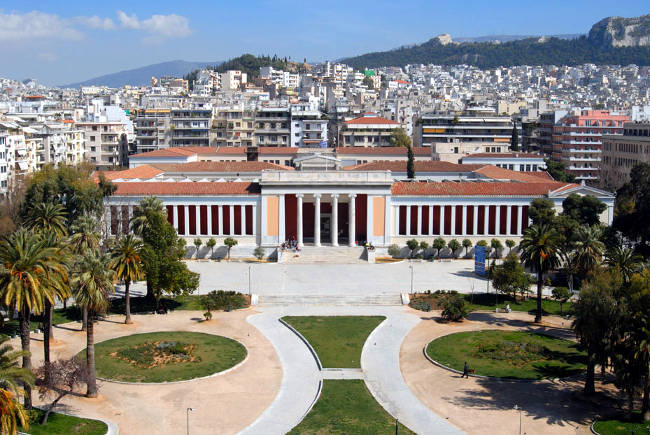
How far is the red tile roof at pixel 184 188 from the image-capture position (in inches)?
2810

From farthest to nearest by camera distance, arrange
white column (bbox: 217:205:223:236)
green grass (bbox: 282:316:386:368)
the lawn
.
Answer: white column (bbox: 217:205:223:236) → the lawn → green grass (bbox: 282:316:386:368)

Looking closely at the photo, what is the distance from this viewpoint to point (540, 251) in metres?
48.4

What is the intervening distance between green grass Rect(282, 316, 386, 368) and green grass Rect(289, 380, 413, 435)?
3663 millimetres

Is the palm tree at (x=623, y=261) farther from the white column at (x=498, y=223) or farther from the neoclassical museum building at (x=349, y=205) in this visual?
the neoclassical museum building at (x=349, y=205)

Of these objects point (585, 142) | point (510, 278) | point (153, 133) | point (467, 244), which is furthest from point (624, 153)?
point (153, 133)

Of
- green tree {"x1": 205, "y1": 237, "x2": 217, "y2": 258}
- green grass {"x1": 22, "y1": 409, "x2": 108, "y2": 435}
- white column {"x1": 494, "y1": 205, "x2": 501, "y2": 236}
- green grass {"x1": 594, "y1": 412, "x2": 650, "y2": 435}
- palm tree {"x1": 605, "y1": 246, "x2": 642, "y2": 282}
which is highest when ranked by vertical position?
palm tree {"x1": 605, "y1": 246, "x2": 642, "y2": 282}

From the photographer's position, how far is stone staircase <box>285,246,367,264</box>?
221 ft

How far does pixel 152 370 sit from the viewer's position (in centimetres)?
3862

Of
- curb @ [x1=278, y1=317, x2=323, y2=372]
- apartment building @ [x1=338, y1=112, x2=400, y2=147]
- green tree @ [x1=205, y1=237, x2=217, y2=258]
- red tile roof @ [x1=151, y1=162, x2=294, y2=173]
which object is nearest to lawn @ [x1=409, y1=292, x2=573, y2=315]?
curb @ [x1=278, y1=317, x2=323, y2=372]

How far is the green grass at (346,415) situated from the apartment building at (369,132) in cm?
9275

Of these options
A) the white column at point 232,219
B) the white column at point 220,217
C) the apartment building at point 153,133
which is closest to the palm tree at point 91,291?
the white column at point 220,217

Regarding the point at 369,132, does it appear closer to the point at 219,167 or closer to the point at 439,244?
the point at 219,167

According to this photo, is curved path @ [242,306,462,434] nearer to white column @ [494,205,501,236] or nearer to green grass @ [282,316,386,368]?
green grass @ [282,316,386,368]

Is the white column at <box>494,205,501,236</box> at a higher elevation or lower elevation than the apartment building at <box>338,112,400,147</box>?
lower
